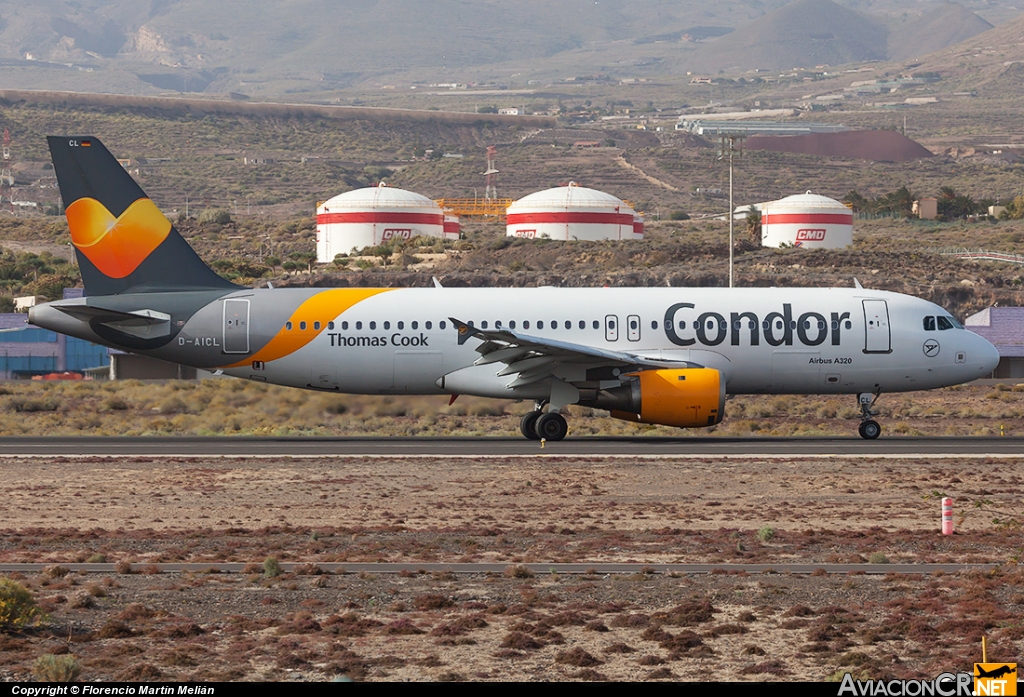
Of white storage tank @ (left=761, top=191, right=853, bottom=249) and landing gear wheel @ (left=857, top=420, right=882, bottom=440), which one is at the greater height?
white storage tank @ (left=761, top=191, right=853, bottom=249)

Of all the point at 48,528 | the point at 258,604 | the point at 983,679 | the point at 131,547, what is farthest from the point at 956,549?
the point at 48,528

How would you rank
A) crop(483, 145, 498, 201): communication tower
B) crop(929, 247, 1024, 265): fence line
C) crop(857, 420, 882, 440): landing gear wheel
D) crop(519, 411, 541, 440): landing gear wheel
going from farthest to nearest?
crop(483, 145, 498, 201): communication tower → crop(929, 247, 1024, 265): fence line → crop(857, 420, 882, 440): landing gear wheel → crop(519, 411, 541, 440): landing gear wheel

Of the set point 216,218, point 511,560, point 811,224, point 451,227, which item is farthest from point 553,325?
point 216,218

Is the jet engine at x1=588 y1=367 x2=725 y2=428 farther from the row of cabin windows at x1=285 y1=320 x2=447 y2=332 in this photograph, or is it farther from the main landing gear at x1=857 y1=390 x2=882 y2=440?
the row of cabin windows at x1=285 y1=320 x2=447 y2=332

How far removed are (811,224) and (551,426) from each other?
262ft

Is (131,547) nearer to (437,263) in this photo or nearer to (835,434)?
(835,434)

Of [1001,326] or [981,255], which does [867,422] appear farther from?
[981,255]

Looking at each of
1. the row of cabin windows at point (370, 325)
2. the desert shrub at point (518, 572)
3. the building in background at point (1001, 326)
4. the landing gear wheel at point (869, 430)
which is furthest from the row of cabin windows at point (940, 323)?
the building in background at point (1001, 326)

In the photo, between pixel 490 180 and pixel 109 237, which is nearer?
pixel 109 237

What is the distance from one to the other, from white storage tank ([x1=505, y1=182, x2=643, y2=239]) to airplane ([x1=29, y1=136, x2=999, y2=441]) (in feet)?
240

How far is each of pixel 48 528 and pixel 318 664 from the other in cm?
966

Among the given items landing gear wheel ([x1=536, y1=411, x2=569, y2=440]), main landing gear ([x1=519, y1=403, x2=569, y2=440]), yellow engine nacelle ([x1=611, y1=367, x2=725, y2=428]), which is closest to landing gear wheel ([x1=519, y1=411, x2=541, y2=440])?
main landing gear ([x1=519, y1=403, x2=569, y2=440])

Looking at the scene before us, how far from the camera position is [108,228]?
34.5m

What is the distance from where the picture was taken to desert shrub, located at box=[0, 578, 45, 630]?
14141mm
